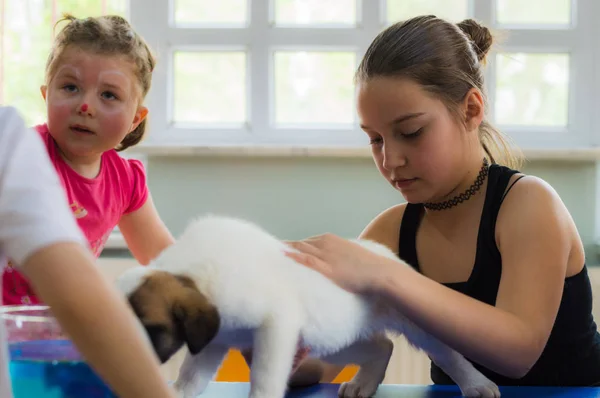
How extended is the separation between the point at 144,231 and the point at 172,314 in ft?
2.46

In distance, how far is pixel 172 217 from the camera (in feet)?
7.34

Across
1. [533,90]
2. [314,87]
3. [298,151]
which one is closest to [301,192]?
[298,151]

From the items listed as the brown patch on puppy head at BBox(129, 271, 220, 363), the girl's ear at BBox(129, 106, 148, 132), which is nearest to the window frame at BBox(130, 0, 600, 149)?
the girl's ear at BBox(129, 106, 148, 132)

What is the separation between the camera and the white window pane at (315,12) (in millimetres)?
2391

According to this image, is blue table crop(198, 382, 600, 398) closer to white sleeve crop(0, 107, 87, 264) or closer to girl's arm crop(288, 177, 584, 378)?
girl's arm crop(288, 177, 584, 378)

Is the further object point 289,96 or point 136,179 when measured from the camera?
point 289,96

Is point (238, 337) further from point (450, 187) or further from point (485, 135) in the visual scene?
point (485, 135)

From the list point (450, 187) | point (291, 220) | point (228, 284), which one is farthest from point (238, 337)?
point (291, 220)

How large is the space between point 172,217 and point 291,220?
361 millimetres

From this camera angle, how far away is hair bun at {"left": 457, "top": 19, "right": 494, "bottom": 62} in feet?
4.10

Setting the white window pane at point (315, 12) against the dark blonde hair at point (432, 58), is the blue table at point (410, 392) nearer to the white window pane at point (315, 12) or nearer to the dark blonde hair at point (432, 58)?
the dark blonde hair at point (432, 58)

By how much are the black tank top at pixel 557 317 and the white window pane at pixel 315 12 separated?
53.3 inches

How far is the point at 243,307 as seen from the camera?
69 centimetres

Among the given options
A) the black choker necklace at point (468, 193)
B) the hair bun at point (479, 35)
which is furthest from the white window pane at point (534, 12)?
the black choker necklace at point (468, 193)
